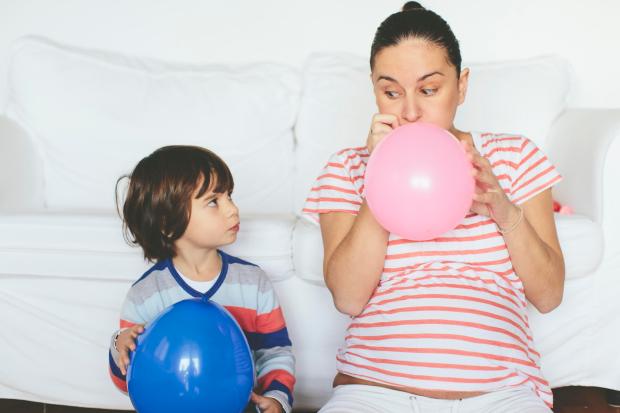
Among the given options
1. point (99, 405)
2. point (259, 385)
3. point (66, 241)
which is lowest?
point (99, 405)

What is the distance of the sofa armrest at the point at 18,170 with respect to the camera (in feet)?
6.26

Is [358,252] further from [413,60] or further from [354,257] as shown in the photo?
[413,60]

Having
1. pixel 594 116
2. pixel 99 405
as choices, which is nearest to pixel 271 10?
pixel 594 116

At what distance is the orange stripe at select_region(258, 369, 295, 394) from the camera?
50.0 inches

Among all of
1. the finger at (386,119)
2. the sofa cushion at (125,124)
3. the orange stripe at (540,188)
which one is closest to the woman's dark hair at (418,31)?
the finger at (386,119)

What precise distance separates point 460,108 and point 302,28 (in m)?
0.67

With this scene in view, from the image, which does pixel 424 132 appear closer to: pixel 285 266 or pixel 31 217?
pixel 285 266

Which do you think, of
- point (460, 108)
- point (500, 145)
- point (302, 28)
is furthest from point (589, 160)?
point (302, 28)

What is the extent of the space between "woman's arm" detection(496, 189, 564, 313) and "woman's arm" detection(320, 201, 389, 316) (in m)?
0.21

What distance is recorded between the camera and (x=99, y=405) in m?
1.65

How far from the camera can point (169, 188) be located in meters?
1.28

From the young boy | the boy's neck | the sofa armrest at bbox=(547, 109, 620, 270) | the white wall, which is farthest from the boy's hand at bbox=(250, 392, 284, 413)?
the white wall

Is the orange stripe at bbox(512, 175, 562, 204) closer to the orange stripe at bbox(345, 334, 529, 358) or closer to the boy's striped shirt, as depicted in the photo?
the orange stripe at bbox(345, 334, 529, 358)

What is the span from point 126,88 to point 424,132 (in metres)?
1.42
